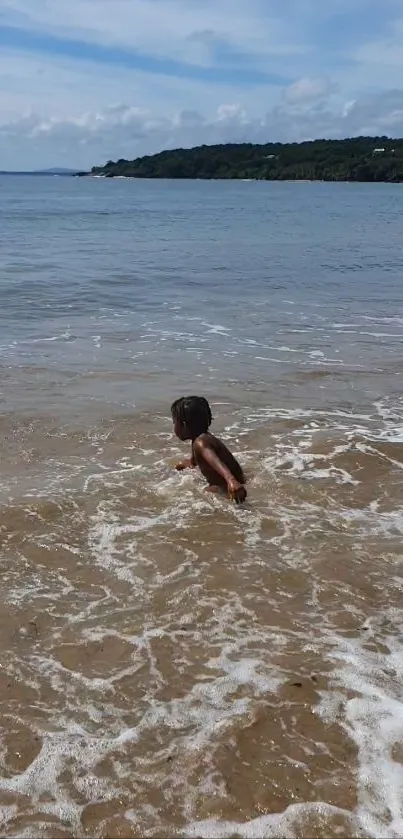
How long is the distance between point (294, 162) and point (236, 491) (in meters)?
171

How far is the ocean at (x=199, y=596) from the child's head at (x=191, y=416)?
561mm

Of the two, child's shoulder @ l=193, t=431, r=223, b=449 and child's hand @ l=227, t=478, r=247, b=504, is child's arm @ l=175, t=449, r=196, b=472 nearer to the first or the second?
child's shoulder @ l=193, t=431, r=223, b=449

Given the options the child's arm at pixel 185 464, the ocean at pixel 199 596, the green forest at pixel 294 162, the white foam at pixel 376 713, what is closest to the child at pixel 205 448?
the child's arm at pixel 185 464

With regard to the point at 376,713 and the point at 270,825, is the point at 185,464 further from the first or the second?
the point at 270,825

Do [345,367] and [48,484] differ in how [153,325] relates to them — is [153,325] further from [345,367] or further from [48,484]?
[48,484]

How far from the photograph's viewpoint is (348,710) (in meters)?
4.08

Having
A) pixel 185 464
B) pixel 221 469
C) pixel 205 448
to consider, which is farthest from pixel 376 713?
pixel 185 464

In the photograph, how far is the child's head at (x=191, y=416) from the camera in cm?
693

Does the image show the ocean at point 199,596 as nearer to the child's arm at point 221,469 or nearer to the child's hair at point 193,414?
the child's arm at point 221,469

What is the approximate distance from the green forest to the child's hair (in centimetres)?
14844

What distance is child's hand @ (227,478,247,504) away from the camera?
665cm

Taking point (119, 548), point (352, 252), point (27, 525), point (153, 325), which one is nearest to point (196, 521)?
point (119, 548)

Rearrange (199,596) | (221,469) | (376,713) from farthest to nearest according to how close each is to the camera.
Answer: (221,469) < (199,596) < (376,713)

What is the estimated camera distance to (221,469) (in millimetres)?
6840
